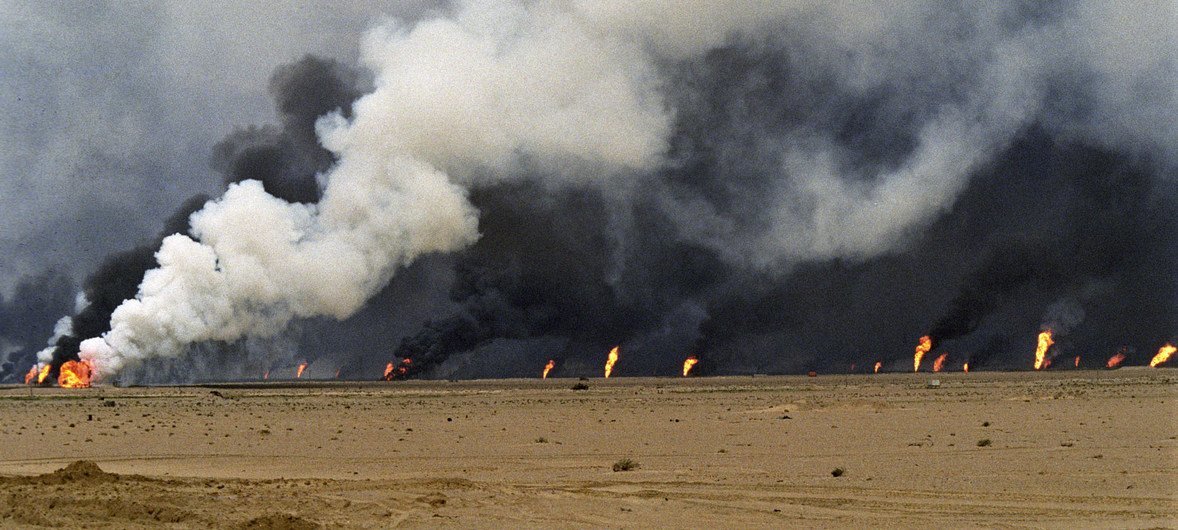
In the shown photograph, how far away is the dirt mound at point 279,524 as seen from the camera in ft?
71.4

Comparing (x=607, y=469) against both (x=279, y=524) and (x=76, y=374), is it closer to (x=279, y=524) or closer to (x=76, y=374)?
(x=279, y=524)

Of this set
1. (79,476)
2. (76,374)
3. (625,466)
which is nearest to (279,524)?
(79,476)

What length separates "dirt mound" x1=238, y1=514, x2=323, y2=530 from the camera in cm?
2175

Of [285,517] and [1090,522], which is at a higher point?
[285,517]

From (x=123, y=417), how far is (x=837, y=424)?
37.0 metres

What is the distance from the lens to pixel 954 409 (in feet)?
195

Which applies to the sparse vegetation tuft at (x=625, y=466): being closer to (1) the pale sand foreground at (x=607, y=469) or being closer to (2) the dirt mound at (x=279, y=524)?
(1) the pale sand foreground at (x=607, y=469)

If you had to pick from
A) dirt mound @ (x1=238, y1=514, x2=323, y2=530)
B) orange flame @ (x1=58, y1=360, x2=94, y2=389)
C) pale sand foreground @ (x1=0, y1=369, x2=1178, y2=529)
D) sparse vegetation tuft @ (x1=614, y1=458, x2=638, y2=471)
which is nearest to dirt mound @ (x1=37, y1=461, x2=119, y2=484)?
pale sand foreground @ (x1=0, y1=369, x2=1178, y2=529)

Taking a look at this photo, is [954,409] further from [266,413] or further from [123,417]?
[123,417]

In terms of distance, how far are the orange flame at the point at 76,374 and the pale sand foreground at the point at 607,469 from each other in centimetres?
6880

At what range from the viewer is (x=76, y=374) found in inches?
4990

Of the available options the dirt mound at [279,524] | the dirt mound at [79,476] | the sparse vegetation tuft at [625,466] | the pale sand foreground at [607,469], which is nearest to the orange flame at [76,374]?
the pale sand foreground at [607,469]

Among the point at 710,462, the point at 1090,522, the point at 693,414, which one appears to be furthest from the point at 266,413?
the point at 1090,522

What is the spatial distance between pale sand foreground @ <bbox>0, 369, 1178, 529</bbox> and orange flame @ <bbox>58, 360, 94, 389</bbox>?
68.8 metres
